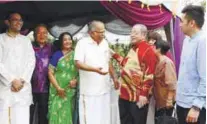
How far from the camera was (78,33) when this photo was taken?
20.4ft

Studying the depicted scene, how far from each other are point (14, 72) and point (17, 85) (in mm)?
150

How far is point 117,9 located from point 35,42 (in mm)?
1161

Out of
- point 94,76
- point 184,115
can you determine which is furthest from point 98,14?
point 184,115

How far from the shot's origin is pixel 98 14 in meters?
6.07

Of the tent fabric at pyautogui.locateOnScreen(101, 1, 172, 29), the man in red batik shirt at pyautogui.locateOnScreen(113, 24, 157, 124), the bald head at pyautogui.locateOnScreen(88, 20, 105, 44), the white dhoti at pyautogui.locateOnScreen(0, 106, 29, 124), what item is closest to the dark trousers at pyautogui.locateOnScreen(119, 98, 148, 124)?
the man in red batik shirt at pyautogui.locateOnScreen(113, 24, 157, 124)

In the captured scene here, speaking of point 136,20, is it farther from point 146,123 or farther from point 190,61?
point 190,61

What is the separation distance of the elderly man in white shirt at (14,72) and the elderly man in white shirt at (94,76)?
1.84 ft

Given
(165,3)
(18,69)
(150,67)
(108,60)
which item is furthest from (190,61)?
(165,3)

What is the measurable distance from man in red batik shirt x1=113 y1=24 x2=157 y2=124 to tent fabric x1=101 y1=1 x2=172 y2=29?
3.44 ft

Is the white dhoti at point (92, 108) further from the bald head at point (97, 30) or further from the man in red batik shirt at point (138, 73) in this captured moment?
the bald head at point (97, 30)

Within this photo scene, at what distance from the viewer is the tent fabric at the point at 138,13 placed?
5281 mm

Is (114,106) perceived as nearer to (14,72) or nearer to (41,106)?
(41,106)

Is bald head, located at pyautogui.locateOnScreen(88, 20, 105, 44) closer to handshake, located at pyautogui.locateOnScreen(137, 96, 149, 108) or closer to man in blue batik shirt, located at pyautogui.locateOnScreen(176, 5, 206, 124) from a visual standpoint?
handshake, located at pyautogui.locateOnScreen(137, 96, 149, 108)

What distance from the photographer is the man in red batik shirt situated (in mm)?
4254
